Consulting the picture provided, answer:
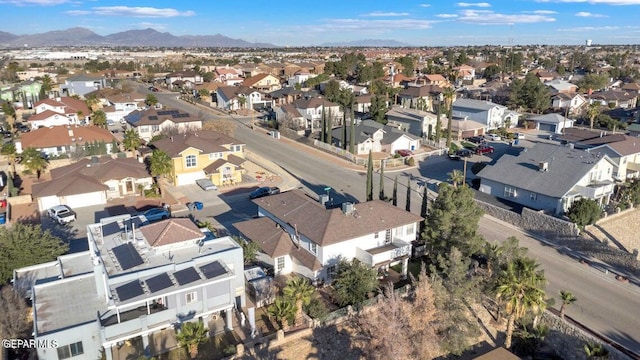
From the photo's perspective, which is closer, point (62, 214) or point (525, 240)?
point (525, 240)

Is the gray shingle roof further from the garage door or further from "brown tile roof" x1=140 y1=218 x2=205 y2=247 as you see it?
the garage door

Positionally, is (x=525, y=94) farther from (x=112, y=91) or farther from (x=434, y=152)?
(x=112, y=91)

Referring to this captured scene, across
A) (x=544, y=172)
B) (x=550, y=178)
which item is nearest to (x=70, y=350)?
(x=550, y=178)

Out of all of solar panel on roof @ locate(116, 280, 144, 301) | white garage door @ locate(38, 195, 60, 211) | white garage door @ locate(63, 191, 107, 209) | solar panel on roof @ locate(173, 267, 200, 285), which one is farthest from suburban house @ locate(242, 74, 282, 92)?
solar panel on roof @ locate(116, 280, 144, 301)

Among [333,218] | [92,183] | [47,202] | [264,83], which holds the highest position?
[264,83]

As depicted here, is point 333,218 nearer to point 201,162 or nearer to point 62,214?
point 201,162

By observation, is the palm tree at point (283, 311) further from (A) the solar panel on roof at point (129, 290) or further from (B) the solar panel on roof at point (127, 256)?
(B) the solar panel on roof at point (127, 256)

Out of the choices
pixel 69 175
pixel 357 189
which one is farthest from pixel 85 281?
pixel 357 189
